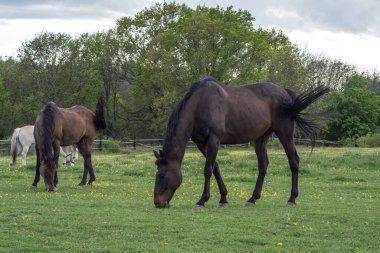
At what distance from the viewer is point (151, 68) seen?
53.0 m

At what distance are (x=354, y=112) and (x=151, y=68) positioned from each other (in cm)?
1997

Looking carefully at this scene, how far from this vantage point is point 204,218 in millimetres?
10672

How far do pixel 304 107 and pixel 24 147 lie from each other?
17.5 metres

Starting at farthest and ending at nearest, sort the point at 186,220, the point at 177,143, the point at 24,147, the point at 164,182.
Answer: the point at 24,147 → the point at 177,143 → the point at 164,182 → the point at 186,220

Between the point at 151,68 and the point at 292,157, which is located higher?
the point at 151,68

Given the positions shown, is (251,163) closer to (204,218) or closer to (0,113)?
(204,218)

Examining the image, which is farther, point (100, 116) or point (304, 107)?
point (100, 116)

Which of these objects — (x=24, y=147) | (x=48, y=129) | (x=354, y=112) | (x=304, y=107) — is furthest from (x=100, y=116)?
(x=354, y=112)

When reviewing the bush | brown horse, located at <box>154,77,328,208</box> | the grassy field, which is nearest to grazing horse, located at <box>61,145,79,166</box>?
the grassy field

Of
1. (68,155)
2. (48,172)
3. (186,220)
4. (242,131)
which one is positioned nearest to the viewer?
(186,220)

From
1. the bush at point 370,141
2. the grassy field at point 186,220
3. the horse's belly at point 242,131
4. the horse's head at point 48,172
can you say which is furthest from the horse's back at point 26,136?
the bush at point 370,141

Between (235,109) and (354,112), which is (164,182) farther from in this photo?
(354,112)

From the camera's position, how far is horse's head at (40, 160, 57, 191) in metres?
15.9

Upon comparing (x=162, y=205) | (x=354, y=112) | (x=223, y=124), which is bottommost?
(x=162, y=205)
